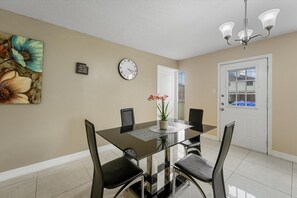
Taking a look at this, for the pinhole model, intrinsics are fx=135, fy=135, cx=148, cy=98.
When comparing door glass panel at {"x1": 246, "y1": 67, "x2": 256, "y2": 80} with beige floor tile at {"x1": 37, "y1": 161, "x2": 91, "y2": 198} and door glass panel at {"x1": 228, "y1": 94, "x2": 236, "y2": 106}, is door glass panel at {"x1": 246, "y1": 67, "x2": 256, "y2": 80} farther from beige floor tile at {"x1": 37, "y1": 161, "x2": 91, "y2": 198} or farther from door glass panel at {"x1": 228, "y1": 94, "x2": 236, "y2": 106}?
beige floor tile at {"x1": 37, "y1": 161, "x2": 91, "y2": 198}

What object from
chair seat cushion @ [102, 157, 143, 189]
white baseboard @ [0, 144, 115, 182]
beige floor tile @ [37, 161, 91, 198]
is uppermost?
chair seat cushion @ [102, 157, 143, 189]

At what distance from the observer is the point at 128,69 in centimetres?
312

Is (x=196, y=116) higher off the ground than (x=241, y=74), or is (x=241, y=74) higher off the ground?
(x=241, y=74)

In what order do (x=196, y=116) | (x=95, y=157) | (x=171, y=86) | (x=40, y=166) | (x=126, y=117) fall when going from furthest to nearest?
(x=171, y=86) → (x=196, y=116) → (x=126, y=117) → (x=40, y=166) → (x=95, y=157)

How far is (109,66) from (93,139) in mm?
2089

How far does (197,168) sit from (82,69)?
2.38m

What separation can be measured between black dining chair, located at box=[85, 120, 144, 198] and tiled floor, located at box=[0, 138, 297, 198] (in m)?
0.45

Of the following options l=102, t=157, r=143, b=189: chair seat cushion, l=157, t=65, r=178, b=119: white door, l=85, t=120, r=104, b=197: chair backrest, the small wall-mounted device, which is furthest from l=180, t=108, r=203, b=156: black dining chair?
the small wall-mounted device

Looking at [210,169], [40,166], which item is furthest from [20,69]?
[210,169]

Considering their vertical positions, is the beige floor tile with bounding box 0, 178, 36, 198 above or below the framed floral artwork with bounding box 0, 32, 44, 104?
below

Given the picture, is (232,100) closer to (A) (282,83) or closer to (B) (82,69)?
(A) (282,83)

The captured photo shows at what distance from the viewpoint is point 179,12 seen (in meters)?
1.85

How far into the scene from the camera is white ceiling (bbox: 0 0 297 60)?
169 centimetres

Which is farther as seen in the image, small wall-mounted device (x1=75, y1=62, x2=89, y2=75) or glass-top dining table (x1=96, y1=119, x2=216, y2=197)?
small wall-mounted device (x1=75, y1=62, x2=89, y2=75)
